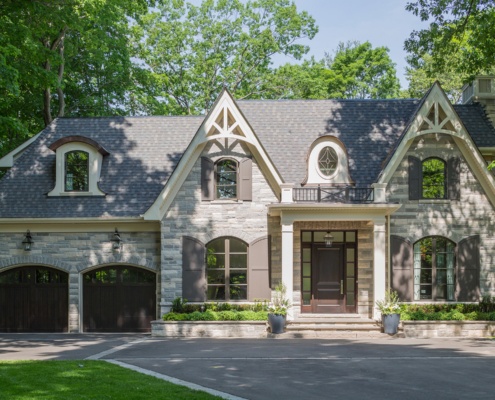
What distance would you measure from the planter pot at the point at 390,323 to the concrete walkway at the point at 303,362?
743mm

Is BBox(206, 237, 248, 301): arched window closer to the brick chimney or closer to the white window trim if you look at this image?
the white window trim

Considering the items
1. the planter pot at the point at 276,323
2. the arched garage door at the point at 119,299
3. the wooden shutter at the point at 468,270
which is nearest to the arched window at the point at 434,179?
the wooden shutter at the point at 468,270

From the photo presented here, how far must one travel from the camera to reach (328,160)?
77.6 ft

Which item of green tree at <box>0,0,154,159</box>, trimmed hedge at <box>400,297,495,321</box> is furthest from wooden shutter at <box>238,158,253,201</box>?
green tree at <box>0,0,154,159</box>

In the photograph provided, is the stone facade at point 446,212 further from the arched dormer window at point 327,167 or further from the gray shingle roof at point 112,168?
the gray shingle roof at point 112,168

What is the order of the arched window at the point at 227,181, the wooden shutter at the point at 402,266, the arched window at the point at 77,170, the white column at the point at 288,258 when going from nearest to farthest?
the white column at the point at 288,258 < the wooden shutter at the point at 402,266 < the arched window at the point at 227,181 < the arched window at the point at 77,170

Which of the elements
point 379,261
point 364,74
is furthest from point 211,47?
point 379,261

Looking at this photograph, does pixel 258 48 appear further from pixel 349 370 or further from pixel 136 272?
pixel 349 370

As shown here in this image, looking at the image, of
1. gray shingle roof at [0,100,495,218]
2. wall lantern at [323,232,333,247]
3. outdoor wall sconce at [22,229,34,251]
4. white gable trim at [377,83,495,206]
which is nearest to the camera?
white gable trim at [377,83,495,206]

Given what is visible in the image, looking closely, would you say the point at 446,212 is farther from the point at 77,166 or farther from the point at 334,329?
the point at 77,166

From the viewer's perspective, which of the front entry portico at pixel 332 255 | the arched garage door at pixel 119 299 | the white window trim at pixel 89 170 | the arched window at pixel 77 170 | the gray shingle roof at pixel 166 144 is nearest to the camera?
the front entry portico at pixel 332 255

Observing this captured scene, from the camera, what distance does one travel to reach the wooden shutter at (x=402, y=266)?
22.9 meters

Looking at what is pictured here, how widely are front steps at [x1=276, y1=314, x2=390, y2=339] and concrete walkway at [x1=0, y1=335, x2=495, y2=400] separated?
30.9 inches

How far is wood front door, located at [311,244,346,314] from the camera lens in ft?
77.2
